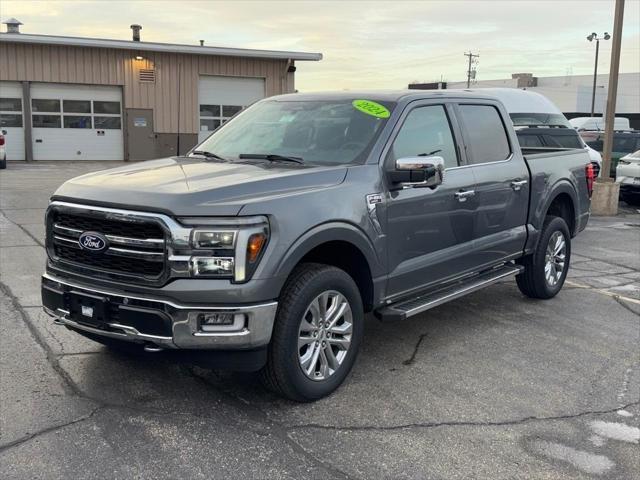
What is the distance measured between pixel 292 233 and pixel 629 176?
44.1 feet

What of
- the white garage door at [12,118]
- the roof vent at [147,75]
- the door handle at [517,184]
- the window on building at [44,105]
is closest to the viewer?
the door handle at [517,184]

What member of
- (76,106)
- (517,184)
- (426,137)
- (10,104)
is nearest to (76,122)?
(76,106)

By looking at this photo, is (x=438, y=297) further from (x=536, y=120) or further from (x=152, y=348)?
(x=536, y=120)

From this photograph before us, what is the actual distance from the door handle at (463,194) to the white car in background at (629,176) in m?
11.3

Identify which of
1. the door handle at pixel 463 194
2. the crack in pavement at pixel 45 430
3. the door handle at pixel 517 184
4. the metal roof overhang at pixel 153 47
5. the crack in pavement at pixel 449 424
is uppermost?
the metal roof overhang at pixel 153 47

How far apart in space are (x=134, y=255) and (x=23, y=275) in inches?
163

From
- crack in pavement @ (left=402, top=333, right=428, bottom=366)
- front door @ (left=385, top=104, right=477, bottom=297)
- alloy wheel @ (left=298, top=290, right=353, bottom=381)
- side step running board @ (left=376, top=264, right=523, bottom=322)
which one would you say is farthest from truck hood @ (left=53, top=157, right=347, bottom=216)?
crack in pavement @ (left=402, top=333, right=428, bottom=366)

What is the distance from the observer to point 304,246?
150 inches

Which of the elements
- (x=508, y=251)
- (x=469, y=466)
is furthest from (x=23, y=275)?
(x=469, y=466)

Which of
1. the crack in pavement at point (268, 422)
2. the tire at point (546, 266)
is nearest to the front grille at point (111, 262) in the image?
the crack in pavement at point (268, 422)

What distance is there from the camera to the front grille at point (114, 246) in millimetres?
3578

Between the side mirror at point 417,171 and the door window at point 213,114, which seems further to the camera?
the door window at point 213,114

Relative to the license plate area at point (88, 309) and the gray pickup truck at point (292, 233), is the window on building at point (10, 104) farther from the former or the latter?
the license plate area at point (88, 309)

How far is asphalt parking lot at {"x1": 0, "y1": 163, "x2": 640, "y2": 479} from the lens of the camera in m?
3.38
